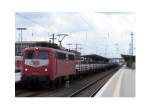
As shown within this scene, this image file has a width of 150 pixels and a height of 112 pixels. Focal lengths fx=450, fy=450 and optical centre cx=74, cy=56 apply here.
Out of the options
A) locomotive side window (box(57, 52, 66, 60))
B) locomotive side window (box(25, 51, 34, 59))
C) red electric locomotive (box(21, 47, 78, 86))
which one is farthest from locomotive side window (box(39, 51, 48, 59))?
locomotive side window (box(57, 52, 66, 60))

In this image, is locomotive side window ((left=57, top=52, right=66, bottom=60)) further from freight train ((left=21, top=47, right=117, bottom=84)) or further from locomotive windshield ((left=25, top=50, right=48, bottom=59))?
locomotive windshield ((left=25, top=50, right=48, bottom=59))

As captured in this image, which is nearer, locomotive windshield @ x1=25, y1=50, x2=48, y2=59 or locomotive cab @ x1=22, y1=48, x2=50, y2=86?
locomotive cab @ x1=22, y1=48, x2=50, y2=86

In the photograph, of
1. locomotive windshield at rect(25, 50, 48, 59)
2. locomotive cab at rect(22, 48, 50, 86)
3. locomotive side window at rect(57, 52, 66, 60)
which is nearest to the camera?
locomotive cab at rect(22, 48, 50, 86)

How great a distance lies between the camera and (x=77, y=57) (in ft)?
108

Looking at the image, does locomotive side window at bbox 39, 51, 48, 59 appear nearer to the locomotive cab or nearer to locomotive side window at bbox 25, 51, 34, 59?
the locomotive cab

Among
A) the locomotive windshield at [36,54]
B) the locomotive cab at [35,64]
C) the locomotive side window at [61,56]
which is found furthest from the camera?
the locomotive side window at [61,56]

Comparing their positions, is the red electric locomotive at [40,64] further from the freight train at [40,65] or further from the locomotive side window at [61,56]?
the locomotive side window at [61,56]

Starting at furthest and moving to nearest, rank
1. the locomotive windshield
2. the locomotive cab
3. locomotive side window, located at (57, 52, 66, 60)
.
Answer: locomotive side window, located at (57, 52, 66, 60) < the locomotive windshield < the locomotive cab

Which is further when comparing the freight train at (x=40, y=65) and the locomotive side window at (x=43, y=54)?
the locomotive side window at (x=43, y=54)

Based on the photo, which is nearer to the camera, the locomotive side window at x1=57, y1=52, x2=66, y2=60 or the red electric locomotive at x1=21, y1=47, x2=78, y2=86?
the red electric locomotive at x1=21, y1=47, x2=78, y2=86

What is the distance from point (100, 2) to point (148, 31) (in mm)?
2340

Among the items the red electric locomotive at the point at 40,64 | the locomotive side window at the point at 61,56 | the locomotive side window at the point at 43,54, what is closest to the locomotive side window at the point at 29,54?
the red electric locomotive at the point at 40,64

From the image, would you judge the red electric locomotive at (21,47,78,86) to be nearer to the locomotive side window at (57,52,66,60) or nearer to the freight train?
the freight train

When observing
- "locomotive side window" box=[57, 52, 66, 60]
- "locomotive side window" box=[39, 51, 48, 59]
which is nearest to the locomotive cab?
"locomotive side window" box=[39, 51, 48, 59]
